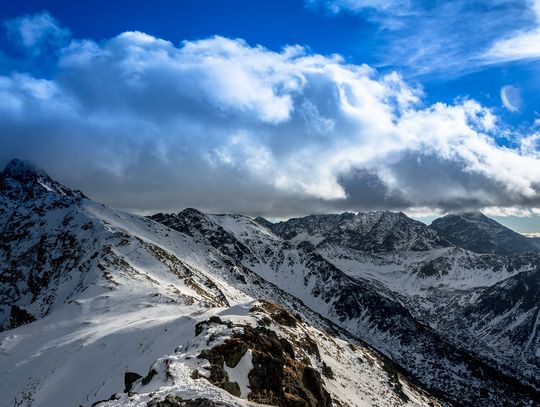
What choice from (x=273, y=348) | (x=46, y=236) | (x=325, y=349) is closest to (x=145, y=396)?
(x=273, y=348)

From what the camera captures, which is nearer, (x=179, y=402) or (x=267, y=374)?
(x=179, y=402)

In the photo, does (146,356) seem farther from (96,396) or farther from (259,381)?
(259,381)

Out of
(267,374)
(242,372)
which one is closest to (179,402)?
(242,372)

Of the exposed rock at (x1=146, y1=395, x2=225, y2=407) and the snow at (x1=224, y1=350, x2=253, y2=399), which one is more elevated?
the exposed rock at (x1=146, y1=395, x2=225, y2=407)

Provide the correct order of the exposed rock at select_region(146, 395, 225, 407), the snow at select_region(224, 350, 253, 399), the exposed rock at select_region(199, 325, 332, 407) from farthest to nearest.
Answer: the exposed rock at select_region(199, 325, 332, 407) → the snow at select_region(224, 350, 253, 399) → the exposed rock at select_region(146, 395, 225, 407)

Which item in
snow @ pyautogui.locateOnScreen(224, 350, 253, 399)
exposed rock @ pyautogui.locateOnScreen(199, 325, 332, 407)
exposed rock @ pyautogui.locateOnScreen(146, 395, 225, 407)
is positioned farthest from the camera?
exposed rock @ pyautogui.locateOnScreen(199, 325, 332, 407)

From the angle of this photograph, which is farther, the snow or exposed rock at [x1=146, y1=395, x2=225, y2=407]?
the snow

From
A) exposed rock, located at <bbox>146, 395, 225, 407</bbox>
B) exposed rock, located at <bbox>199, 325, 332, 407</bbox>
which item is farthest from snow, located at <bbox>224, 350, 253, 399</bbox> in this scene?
exposed rock, located at <bbox>146, 395, 225, 407</bbox>

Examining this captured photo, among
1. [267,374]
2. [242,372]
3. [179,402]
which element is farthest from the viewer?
[267,374]

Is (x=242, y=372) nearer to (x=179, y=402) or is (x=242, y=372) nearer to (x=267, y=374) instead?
(x=267, y=374)

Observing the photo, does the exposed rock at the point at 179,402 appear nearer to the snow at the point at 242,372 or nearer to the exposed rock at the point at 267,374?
the exposed rock at the point at 267,374

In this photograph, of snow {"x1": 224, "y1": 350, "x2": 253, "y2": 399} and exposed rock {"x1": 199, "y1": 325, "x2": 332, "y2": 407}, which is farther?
exposed rock {"x1": 199, "y1": 325, "x2": 332, "y2": 407}

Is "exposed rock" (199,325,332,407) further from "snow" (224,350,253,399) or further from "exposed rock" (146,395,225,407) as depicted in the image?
"exposed rock" (146,395,225,407)

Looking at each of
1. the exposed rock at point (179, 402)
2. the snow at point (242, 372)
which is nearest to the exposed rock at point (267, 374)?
the snow at point (242, 372)
